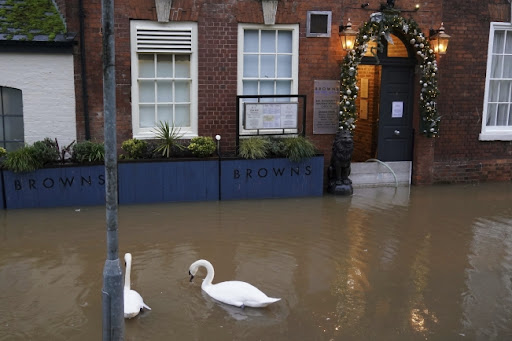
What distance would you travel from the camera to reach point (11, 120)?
1047 centimetres

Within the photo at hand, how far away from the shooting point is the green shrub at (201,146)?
10.5 metres

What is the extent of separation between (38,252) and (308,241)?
369cm

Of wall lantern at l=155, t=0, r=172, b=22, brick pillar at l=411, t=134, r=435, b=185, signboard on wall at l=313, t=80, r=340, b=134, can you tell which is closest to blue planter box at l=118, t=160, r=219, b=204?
signboard on wall at l=313, t=80, r=340, b=134

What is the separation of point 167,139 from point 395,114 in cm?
513

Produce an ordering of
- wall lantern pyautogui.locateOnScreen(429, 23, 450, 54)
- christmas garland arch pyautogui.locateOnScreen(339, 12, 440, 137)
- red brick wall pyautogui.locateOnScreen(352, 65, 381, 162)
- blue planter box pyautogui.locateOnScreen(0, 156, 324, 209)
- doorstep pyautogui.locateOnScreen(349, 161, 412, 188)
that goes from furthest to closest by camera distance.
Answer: red brick wall pyautogui.locateOnScreen(352, 65, 381, 162) → doorstep pyautogui.locateOnScreen(349, 161, 412, 188) → wall lantern pyautogui.locateOnScreen(429, 23, 450, 54) → christmas garland arch pyautogui.locateOnScreen(339, 12, 440, 137) → blue planter box pyautogui.locateOnScreen(0, 156, 324, 209)

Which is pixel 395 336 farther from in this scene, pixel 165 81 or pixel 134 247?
pixel 165 81

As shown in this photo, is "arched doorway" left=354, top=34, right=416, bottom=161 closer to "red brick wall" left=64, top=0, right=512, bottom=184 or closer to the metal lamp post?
"red brick wall" left=64, top=0, right=512, bottom=184

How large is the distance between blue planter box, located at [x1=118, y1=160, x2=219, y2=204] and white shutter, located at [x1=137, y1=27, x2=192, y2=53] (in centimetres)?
223

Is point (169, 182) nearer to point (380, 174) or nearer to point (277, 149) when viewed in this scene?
point (277, 149)

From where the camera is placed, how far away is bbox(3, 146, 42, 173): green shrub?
932 centimetres

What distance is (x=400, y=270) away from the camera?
6.99 metres

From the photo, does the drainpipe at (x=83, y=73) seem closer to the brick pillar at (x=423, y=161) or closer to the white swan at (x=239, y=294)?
the white swan at (x=239, y=294)

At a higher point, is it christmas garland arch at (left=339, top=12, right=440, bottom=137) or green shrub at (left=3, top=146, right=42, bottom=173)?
christmas garland arch at (left=339, top=12, right=440, bottom=137)

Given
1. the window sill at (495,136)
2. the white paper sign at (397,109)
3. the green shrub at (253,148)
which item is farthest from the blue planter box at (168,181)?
the window sill at (495,136)
